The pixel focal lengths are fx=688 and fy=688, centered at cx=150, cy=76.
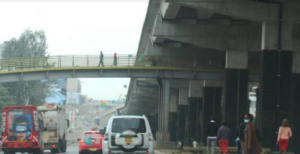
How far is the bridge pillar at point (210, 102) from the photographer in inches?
2341

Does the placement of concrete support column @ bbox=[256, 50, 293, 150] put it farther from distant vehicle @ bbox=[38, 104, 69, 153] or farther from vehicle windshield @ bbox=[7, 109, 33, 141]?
distant vehicle @ bbox=[38, 104, 69, 153]

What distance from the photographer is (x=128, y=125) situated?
84.3 feet

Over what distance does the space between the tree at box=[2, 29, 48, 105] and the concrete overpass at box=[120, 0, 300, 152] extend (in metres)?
39.8

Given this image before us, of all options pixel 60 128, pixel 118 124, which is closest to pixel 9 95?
pixel 60 128

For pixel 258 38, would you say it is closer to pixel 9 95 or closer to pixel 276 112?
pixel 276 112

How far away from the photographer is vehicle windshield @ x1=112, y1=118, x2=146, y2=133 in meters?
25.6

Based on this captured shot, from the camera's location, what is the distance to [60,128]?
4625 cm

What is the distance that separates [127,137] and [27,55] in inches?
3701

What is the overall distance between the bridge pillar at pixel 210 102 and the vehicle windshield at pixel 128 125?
33299 mm

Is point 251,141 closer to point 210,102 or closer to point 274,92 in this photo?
point 274,92

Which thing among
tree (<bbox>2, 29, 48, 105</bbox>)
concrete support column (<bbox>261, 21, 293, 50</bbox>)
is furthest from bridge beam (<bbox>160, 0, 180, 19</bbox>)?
tree (<bbox>2, 29, 48, 105</bbox>)

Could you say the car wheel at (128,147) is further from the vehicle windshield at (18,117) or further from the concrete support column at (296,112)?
the concrete support column at (296,112)

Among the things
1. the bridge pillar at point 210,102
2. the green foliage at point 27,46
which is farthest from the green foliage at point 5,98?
the bridge pillar at point 210,102

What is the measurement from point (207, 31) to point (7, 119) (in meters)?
16.7
